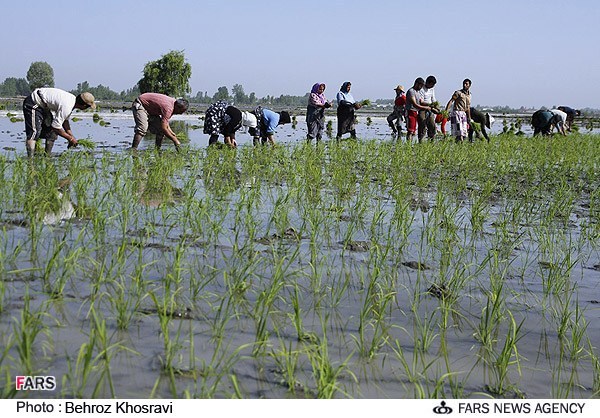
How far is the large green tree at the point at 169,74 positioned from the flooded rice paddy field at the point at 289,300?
110ft

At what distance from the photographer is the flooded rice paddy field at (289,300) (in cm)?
244

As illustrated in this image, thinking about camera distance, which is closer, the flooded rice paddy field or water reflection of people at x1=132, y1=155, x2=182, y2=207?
the flooded rice paddy field

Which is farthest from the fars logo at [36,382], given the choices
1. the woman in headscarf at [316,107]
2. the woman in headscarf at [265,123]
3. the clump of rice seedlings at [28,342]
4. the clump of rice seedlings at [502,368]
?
the woman in headscarf at [316,107]

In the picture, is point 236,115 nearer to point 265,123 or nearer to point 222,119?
point 222,119

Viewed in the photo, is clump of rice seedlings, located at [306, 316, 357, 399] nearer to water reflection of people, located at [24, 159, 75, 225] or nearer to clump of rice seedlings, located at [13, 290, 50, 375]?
clump of rice seedlings, located at [13, 290, 50, 375]

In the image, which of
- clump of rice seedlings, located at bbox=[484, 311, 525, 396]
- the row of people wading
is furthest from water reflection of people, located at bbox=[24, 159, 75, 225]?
clump of rice seedlings, located at bbox=[484, 311, 525, 396]

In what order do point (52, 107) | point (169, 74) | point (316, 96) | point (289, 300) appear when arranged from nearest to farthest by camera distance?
point (289, 300)
point (52, 107)
point (316, 96)
point (169, 74)

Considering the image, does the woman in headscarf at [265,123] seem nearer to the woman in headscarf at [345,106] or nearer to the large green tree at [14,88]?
the woman in headscarf at [345,106]

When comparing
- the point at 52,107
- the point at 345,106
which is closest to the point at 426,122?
the point at 345,106

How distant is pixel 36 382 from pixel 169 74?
3899cm

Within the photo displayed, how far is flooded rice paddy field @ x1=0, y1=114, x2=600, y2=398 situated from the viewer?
244 centimetres

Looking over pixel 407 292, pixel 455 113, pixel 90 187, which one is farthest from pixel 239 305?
pixel 455 113

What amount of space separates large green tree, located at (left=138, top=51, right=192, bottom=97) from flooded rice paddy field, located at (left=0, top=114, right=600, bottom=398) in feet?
110

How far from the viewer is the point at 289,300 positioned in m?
3.38
